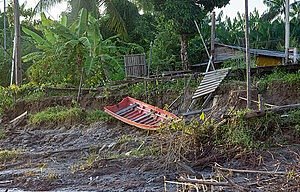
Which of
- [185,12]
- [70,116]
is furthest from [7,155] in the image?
[185,12]

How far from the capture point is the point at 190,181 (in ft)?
15.4

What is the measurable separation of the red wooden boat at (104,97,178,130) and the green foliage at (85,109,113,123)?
0.48 ft

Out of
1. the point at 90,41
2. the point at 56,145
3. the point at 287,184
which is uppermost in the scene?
the point at 90,41

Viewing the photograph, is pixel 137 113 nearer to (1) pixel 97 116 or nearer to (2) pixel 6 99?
(1) pixel 97 116

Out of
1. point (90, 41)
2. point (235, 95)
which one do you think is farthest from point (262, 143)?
point (90, 41)

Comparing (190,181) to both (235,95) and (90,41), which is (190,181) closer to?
(235,95)

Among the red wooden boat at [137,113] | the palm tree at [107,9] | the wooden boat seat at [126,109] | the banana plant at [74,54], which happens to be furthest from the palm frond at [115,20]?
the wooden boat seat at [126,109]

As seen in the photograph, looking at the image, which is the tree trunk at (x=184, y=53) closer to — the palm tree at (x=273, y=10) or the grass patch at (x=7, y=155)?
the grass patch at (x=7, y=155)

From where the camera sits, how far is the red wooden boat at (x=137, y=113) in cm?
1179

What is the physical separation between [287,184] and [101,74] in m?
12.3

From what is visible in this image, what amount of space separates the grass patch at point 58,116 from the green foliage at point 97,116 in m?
0.22

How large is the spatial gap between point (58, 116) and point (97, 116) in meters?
1.22

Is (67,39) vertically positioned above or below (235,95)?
above

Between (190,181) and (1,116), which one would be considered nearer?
(190,181)
